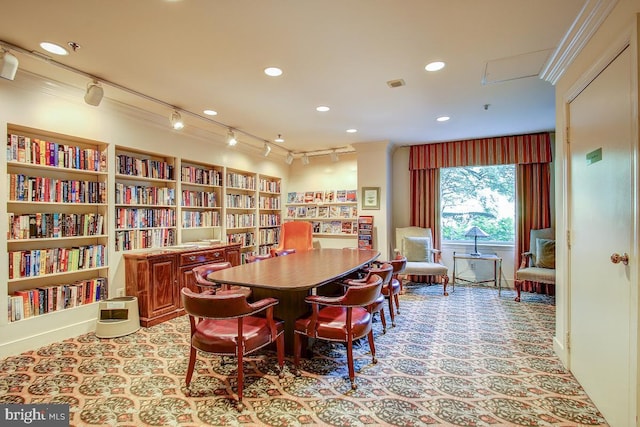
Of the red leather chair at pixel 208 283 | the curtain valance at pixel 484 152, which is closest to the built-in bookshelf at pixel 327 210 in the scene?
the curtain valance at pixel 484 152

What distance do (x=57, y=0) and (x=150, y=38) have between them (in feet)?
1.76

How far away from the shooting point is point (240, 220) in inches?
221

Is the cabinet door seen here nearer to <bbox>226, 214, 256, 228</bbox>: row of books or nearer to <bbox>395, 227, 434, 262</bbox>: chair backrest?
<bbox>226, 214, 256, 228</bbox>: row of books

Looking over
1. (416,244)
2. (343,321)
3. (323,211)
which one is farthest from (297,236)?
(343,321)

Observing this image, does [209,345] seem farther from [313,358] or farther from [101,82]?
[101,82]

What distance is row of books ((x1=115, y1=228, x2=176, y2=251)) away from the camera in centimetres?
372

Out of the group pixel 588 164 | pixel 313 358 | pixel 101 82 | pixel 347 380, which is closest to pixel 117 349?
pixel 313 358

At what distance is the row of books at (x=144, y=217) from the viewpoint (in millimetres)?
3729

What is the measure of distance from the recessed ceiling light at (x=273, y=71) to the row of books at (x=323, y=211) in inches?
143

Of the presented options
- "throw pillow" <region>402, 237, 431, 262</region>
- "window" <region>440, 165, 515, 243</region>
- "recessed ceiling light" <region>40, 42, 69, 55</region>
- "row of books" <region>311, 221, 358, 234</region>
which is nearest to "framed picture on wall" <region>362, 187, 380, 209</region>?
"row of books" <region>311, 221, 358, 234</region>

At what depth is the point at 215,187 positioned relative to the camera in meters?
5.22

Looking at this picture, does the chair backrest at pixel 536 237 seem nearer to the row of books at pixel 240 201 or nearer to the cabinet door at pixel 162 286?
the row of books at pixel 240 201

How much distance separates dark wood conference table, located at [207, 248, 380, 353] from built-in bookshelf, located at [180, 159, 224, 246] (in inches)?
75.9

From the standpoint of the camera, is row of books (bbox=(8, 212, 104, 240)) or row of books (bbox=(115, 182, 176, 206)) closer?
row of books (bbox=(8, 212, 104, 240))
